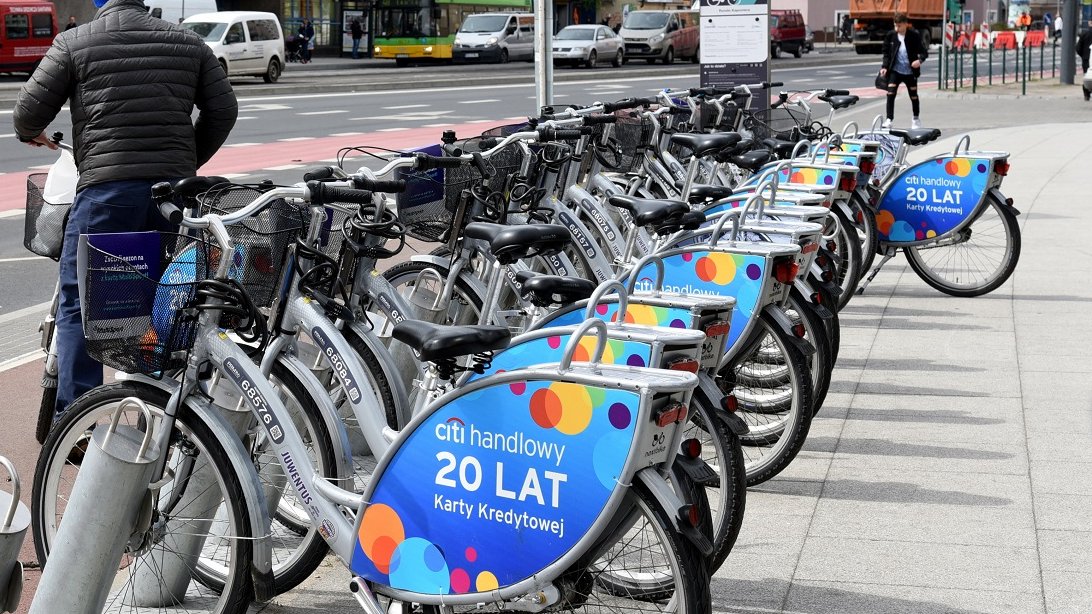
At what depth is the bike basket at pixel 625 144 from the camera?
7277mm

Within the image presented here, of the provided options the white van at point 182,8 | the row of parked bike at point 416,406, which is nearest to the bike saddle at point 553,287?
the row of parked bike at point 416,406

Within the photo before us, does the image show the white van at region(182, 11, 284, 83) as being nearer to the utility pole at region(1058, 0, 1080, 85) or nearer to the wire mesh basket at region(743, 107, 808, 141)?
the utility pole at region(1058, 0, 1080, 85)

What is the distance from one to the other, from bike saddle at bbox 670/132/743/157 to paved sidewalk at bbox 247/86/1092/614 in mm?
1292

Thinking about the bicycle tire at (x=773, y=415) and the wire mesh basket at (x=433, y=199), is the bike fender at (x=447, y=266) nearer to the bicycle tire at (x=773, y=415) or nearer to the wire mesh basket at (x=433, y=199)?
the wire mesh basket at (x=433, y=199)

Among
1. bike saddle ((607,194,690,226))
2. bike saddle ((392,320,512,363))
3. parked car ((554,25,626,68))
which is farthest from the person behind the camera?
parked car ((554,25,626,68))

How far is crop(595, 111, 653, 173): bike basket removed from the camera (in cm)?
728

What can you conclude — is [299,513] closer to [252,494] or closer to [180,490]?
[180,490]

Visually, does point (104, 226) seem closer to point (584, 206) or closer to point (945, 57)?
point (584, 206)

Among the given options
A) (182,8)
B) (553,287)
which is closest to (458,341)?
(553,287)

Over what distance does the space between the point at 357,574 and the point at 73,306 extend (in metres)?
2.15

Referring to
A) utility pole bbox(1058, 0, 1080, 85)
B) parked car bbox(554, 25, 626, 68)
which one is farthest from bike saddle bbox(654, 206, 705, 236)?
parked car bbox(554, 25, 626, 68)

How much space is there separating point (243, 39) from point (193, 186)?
3159 cm

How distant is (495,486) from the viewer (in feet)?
10.5

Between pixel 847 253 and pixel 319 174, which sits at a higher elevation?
pixel 319 174
